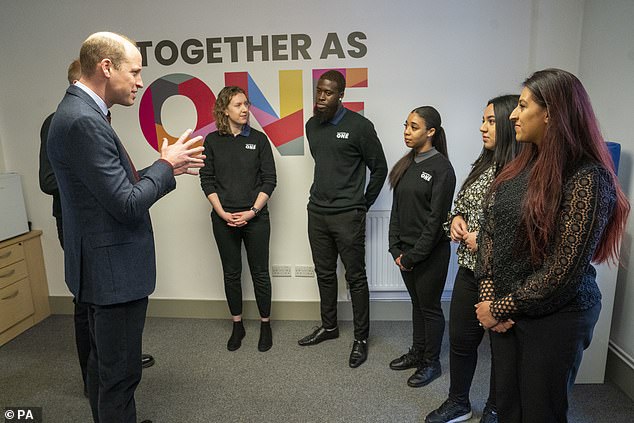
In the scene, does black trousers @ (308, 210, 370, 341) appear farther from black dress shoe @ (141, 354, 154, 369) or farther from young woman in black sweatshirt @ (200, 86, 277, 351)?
black dress shoe @ (141, 354, 154, 369)

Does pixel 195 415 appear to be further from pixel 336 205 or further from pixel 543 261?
pixel 543 261

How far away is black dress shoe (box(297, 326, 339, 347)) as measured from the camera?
9.75ft

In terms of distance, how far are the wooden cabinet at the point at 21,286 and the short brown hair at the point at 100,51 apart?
2250 mm

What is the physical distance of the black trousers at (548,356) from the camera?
1.37m

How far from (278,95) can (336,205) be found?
3.14 ft

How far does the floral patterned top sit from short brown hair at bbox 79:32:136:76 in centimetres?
146

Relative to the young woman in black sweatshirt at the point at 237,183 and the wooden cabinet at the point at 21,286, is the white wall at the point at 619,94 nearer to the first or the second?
the young woman in black sweatshirt at the point at 237,183

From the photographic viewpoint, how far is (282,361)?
278 centimetres

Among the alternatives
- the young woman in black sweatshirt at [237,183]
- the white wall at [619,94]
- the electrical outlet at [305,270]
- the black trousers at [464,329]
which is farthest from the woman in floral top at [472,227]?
the electrical outlet at [305,270]

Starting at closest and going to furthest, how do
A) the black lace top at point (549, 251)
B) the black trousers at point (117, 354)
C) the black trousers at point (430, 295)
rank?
1. the black lace top at point (549, 251)
2. the black trousers at point (117, 354)
3. the black trousers at point (430, 295)

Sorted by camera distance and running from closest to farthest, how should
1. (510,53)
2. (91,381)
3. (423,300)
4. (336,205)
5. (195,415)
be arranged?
(91,381), (195,415), (423,300), (336,205), (510,53)

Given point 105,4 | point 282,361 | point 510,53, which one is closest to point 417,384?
point 282,361

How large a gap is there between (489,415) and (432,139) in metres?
1.38

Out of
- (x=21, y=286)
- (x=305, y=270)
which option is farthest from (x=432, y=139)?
(x=21, y=286)
